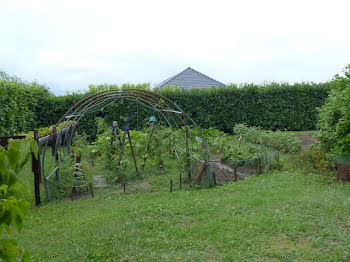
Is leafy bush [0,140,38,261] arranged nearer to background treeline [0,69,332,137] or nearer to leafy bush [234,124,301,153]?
leafy bush [234,124,301,153]

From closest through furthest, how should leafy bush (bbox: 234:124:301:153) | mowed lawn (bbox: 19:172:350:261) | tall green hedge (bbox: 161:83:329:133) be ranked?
mowed lawn (bbox: 19:172:350:261), leafy bush (bbox: 234:124:301:153), tall green hedge (bbox: 161:83:329:133)

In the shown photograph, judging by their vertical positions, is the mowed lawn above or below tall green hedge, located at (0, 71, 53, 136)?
below

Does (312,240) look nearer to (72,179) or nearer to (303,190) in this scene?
(303,190)

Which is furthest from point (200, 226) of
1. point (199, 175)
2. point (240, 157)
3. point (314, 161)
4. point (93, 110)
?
point (93, 110)

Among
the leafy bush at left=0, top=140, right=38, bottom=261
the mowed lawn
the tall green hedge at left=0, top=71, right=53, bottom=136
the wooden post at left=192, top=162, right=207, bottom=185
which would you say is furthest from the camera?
the tall green hedge at left=0, top=71, right=53, bottom=136

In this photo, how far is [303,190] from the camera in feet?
17.6

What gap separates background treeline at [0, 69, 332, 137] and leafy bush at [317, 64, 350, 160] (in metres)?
6.61

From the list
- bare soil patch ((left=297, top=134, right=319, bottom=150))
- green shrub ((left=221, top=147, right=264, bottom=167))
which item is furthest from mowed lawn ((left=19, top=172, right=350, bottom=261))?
bare soil patch ((left=297, top=134, right=319, bottom=150))

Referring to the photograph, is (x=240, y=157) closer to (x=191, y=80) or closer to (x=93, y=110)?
(x=93, y=110)

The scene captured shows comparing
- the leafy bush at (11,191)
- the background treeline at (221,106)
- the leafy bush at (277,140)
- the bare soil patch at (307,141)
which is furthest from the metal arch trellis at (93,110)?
the background treeline at (221,106)

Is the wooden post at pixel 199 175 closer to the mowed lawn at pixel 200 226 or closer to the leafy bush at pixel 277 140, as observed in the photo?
the mowed lawn at pixel 200 226

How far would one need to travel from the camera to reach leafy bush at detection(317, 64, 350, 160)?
6.26 meters

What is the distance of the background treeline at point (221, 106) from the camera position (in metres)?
13.0

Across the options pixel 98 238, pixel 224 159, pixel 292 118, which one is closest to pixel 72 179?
pixel 98 238
